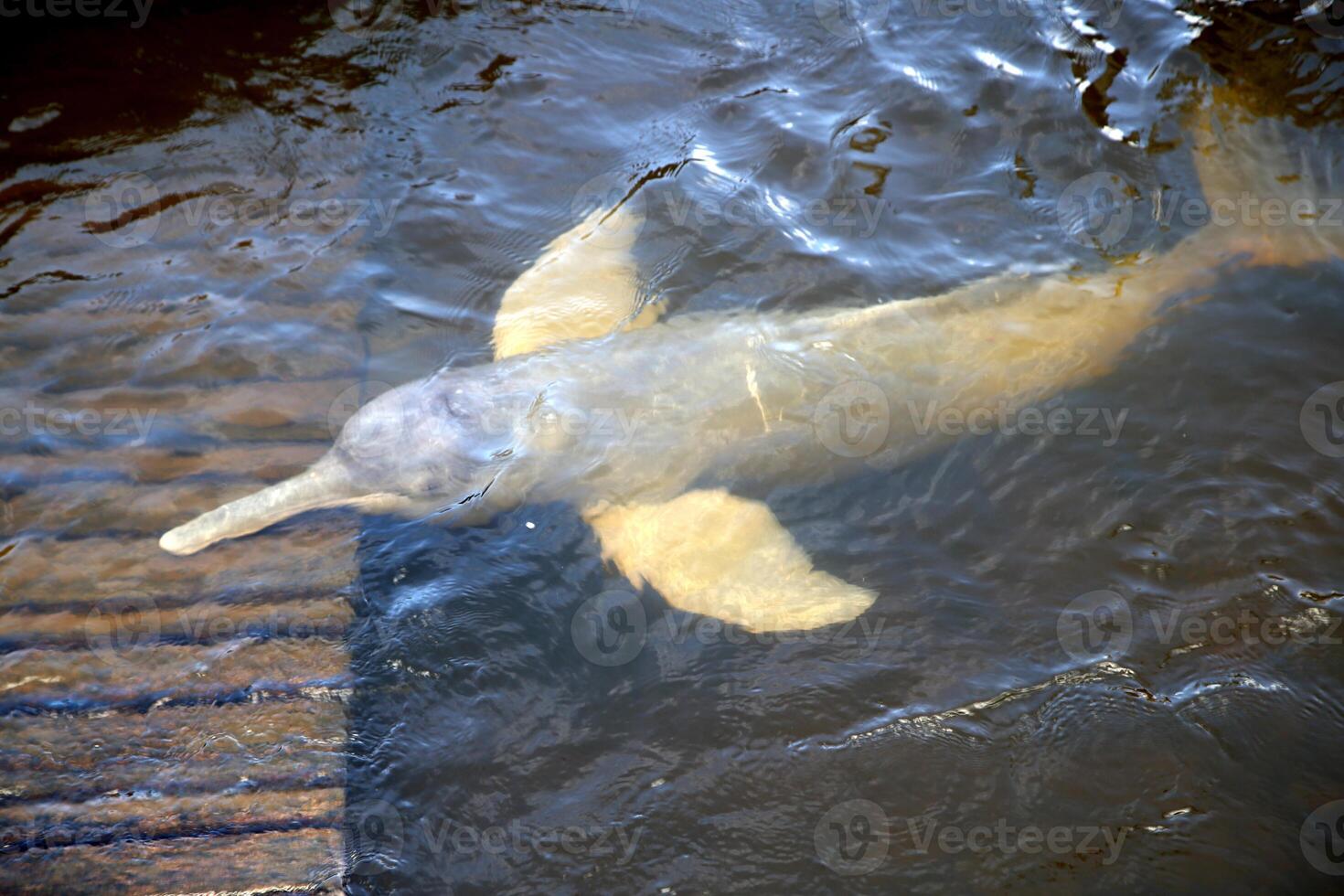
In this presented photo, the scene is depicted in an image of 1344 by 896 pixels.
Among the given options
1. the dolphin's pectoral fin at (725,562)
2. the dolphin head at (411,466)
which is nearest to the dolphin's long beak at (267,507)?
the dolphin head at (411,466)

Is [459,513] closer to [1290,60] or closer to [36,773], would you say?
[36,773]

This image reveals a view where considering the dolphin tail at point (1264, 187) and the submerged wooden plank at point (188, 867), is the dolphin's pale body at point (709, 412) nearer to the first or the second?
the dolphin tail at point (1264, 187)

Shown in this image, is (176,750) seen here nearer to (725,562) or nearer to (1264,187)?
(725,562)

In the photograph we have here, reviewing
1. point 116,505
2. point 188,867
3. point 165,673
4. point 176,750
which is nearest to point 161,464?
point 116,505

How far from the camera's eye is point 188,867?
352 centimetres

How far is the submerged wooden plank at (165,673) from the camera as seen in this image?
13.1ft

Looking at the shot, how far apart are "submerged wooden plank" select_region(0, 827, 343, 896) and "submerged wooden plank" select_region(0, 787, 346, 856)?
4 cm

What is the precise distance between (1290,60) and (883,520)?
5.03 m

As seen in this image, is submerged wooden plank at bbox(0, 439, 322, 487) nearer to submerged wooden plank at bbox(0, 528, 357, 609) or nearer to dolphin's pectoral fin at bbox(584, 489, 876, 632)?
submerged wooden plank at bbox(0, 528, 357, 609)

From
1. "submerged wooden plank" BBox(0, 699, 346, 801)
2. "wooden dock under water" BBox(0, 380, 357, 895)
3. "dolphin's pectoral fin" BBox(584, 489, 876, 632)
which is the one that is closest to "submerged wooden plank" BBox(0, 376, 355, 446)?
"wooden dock under water" BBox(0, 380, 357, 895)

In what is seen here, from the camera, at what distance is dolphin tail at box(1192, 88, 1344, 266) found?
5.75 m

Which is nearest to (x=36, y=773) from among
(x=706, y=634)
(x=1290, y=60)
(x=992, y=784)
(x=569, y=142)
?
(x=706, y=634)

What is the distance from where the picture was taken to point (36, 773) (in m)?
3.74

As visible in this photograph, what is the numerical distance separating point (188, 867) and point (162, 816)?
0.84 feet
